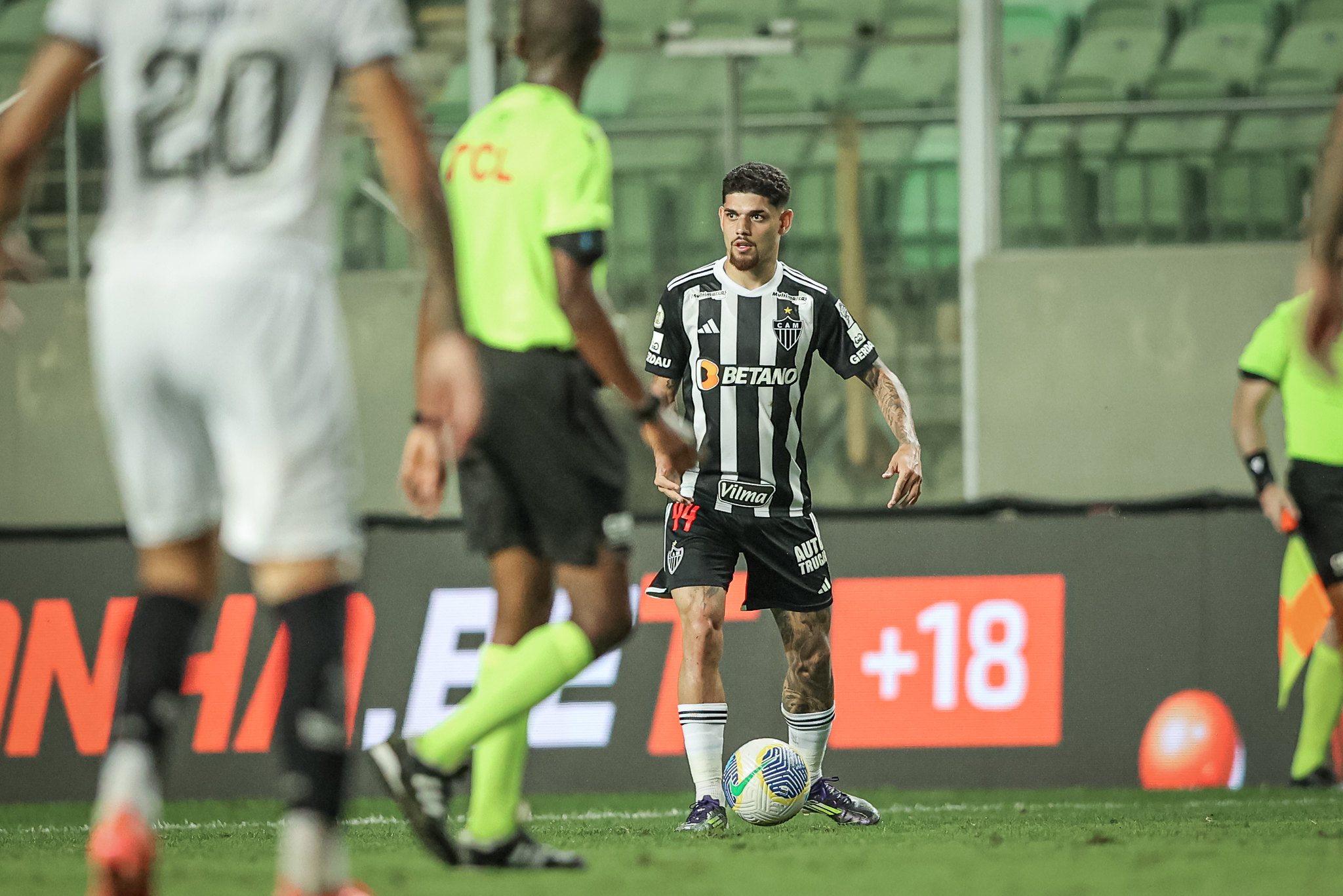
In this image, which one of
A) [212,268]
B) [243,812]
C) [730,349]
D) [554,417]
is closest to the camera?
[212,268]

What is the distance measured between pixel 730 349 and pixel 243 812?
3073 millimetres

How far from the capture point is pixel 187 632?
3.06 metres

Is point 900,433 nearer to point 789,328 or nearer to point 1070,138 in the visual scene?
point 789,328

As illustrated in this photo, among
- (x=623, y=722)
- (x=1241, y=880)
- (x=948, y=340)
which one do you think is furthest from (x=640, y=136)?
(x=1241, y=880)

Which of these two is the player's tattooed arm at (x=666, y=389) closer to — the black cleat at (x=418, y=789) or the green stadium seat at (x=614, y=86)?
the black cleat at (x=418, y=789)

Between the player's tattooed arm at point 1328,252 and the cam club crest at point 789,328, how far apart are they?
2.05 meters

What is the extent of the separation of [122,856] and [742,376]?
3.43 metres

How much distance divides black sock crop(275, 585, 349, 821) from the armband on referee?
16.2 ft

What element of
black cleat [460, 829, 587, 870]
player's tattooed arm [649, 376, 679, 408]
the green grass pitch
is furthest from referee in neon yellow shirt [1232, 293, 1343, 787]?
black cleat [460, 829, 587, 870]

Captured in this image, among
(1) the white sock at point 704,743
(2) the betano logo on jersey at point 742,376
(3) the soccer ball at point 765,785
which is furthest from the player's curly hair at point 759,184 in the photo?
(3) the soccer ball at point 765,785

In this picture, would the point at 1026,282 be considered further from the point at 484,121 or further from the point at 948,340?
the point at 484,121

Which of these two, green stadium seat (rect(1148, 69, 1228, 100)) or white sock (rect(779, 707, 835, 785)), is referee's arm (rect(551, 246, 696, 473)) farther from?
green stadium seat (rect(1148, 69, 1228, 100))

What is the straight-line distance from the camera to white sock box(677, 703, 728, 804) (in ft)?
18.3

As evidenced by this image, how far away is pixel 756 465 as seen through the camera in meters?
5.82
